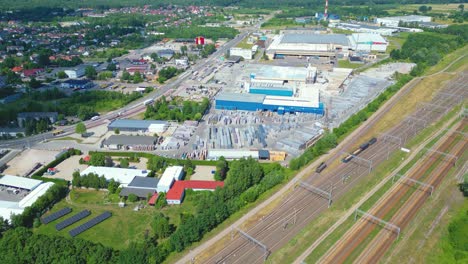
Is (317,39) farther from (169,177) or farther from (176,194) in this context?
(176,194)

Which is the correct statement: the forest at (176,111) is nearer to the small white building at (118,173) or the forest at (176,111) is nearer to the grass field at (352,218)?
the small white building at (118,173)

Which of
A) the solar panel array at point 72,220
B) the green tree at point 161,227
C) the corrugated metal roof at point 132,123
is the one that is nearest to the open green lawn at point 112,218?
the solar panel array at point 72,220

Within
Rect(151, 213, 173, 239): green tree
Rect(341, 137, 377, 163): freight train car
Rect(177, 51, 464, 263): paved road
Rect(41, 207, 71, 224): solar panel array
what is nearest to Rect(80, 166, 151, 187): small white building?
Rect(41, 207, 71, 224): solar panel array

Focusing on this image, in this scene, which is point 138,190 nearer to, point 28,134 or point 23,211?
point 23,211

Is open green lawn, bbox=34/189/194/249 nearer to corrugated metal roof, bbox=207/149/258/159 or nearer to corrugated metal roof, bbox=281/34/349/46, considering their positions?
corrugated metal roof, bbox=207/149/258/159

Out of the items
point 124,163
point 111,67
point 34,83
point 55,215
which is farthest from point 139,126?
point 111,67
